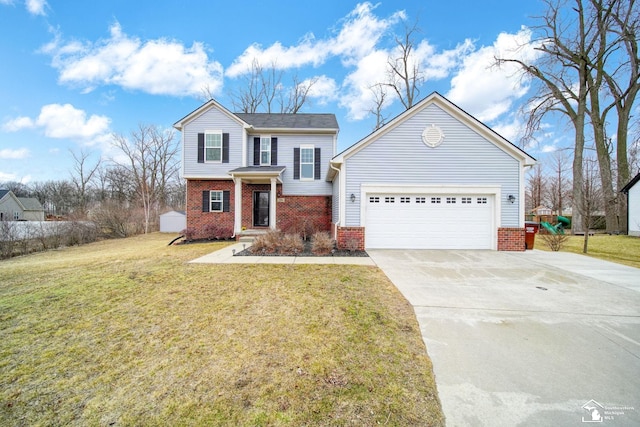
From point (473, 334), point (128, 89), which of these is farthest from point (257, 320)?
point (128, 89)

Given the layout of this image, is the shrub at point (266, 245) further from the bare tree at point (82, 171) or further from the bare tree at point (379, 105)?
the bare tree at point (82, 171)

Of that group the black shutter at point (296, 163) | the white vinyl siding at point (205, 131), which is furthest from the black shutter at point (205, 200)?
the black shutter at point (296, 163)

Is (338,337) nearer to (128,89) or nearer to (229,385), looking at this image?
(229,385)

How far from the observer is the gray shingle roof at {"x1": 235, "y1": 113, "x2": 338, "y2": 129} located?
14.2 metres

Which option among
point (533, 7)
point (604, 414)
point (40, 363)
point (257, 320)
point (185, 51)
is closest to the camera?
point (604, 414)

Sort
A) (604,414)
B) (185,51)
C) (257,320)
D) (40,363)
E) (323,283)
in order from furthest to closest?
(185,51) → (323,283) → (257,320) → (40,363) → (604,414)

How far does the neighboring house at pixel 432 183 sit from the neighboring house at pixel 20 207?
45.2 m

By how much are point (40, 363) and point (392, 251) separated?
8681 millimetres

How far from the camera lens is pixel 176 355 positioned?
2.93 m

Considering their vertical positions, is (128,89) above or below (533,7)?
below

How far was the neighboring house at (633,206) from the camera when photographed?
16.1 m

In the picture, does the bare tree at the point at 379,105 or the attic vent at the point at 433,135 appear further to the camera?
the bare tree at the point at 379,105

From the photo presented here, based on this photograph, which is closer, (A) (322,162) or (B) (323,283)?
(B) (323,283)

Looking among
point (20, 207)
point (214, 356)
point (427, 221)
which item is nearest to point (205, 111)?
point (427, 221)
